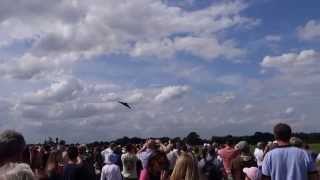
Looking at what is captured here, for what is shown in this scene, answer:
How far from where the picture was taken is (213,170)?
19.4m

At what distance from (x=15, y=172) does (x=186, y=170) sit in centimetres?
465

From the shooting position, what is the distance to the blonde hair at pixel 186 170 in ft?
31.0

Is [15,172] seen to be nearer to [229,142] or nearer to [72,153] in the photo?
[72,153]

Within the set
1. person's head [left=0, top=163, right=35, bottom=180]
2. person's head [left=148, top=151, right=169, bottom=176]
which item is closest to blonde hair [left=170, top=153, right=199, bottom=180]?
person's head [left=148, top=151, right=169, bottom=176]

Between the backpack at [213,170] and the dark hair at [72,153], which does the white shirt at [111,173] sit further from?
the dark hair at [72,153]

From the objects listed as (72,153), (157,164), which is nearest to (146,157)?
(72,153)

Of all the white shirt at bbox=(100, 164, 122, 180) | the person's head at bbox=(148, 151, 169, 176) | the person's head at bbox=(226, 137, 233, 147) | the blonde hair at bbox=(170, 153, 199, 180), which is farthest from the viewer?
the person's head at bbox=(226, 137, 233, 147)

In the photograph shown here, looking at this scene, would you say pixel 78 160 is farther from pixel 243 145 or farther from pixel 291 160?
pixel 291 160

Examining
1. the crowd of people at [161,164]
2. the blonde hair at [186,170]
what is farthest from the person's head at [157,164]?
the blonde hair at [186,170]

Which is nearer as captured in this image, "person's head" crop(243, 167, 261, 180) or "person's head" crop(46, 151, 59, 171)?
"person's head" crop(243, 167, 261, 180)

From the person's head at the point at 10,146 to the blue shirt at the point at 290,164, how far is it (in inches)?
181

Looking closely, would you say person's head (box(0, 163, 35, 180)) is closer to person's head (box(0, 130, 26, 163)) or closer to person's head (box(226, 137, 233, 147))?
person's head (box(0, 130, 26, 163))

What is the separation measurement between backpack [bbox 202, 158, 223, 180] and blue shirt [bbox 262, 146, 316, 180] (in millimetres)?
10181

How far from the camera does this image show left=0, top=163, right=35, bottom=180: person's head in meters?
5.09
